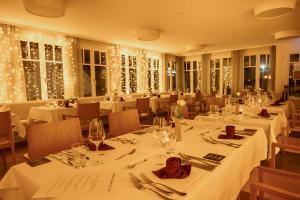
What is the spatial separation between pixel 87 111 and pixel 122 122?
2082 mm

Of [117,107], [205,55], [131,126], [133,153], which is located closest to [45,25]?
[117,107]

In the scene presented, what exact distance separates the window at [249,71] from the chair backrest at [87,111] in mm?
7890

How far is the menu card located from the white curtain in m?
5.27

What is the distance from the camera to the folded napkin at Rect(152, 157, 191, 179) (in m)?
0.98

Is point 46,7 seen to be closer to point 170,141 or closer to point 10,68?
point 10,68

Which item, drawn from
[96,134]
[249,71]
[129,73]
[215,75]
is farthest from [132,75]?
[96,134]

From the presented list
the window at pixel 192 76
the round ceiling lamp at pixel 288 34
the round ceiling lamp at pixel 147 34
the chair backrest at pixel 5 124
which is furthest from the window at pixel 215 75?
the chair backrest at pixel 5 124

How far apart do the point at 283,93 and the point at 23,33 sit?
862 cm

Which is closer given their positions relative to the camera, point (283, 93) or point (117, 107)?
point (117, 107)

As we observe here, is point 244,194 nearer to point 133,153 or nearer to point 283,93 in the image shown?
point 133,153

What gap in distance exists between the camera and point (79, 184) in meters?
0.93

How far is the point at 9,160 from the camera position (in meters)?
3.67

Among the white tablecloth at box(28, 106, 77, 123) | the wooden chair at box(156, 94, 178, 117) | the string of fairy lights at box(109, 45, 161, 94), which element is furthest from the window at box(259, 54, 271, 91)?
the white tablecloth at box(28, 106, 77, 123)

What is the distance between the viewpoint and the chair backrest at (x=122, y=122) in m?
2.19
